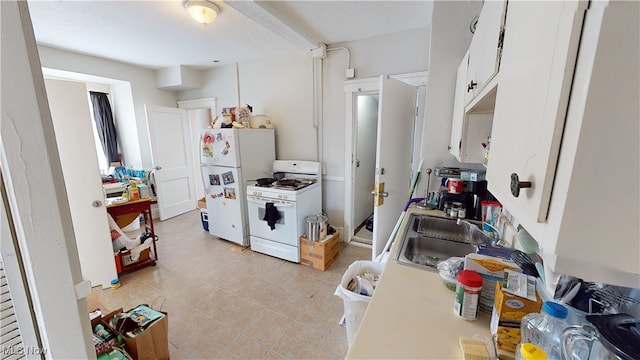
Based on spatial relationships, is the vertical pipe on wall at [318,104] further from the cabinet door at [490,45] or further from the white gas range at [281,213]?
the cabinet door at [490,45]

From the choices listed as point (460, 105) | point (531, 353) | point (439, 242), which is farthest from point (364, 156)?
point (531, 353)

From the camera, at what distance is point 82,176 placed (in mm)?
2139

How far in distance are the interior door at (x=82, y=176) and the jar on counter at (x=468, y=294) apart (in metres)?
2.73

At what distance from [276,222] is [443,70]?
2.25 metres

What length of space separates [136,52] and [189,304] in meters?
3.26

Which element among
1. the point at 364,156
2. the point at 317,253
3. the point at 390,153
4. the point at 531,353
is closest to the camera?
the point at 531,353

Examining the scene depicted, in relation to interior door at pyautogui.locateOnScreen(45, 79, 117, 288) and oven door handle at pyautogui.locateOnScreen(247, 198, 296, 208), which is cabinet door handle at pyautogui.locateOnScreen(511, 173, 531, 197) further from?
interior door at pyautogui.locateOnScreen(45, 79, 117, 288)

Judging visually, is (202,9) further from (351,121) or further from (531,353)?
(531,353)

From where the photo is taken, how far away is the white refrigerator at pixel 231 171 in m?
3.01

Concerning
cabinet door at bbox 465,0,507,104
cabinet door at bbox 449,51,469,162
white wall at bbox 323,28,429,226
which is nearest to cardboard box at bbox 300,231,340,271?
white wall at bbox 323,28,429,226

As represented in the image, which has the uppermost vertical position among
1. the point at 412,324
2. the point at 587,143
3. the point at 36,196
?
the point at 587,143

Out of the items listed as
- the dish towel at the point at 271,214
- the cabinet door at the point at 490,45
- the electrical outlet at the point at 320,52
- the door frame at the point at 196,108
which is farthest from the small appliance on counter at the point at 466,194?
the door frame at the point at 196,108

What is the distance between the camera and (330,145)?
326 centimetres

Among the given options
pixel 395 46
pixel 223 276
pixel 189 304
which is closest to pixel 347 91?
pixel 395 46
